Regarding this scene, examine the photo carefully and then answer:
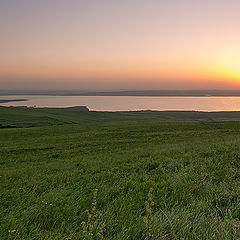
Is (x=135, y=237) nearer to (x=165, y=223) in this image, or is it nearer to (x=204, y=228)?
(x=165, y=223)

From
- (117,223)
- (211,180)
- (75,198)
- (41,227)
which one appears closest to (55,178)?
(75,198)

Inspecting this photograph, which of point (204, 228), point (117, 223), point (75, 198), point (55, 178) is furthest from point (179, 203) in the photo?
point (55, 178)

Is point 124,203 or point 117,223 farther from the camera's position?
point 124,203

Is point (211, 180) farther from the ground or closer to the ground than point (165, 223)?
closer to the ground

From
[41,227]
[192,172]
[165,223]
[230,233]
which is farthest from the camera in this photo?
[192,172]

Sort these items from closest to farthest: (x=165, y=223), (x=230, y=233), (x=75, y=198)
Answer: (x=230, y=233) < (x=165, y=223) < (x=75, y=198)

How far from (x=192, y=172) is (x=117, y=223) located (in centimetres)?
385

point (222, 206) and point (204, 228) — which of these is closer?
point (204, 228)

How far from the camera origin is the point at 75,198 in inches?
169

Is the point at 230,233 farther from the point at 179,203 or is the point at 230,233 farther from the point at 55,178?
the point at 55,178

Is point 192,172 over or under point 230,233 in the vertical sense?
under

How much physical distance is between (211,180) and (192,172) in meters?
0.83

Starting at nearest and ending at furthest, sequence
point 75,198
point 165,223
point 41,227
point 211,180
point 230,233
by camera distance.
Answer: point 230,233 < point 165,223 < point 41,227 < point 75,198 < point 211,180

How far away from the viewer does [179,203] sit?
3.96 m
